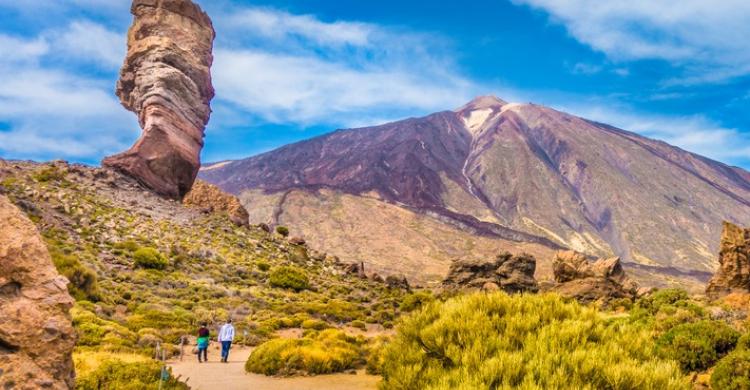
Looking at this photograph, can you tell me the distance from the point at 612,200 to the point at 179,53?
590 ft

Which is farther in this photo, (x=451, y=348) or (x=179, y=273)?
(x=179, y=273)

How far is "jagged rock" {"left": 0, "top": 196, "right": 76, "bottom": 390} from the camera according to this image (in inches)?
202

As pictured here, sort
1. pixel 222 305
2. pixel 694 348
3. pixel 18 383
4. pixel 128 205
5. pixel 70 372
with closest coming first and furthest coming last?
pixel 18 383 < pixel 70 372 < pixel 694 348 < pixel 222 305 < pixel 128 205

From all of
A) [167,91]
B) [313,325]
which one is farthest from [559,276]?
[167,91]

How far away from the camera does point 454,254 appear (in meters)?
104

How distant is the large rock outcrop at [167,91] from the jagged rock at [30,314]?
40583 millimetres

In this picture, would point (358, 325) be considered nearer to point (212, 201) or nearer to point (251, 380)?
point (251, 380)

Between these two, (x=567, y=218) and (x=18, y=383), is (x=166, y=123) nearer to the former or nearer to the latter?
(x=18, y=383)

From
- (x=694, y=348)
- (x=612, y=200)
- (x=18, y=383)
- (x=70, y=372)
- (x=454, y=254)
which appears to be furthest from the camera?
(x=612, y=200)

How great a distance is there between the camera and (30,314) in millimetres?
5367

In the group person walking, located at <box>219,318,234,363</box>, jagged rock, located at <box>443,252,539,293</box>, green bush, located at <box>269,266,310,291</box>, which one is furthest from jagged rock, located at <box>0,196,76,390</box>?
jagged rock, located at <box>443,252,539,293</box>

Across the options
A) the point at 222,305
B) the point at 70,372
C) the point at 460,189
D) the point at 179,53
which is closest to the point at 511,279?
the point at 222,305

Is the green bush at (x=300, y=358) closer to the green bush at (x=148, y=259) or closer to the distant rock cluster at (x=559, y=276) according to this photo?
the green bush at (x=148, y=259)

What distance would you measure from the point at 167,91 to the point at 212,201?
1246cm
